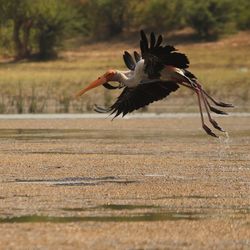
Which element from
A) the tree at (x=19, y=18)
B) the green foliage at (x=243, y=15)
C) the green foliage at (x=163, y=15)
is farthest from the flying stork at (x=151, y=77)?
the green foliage at (x=163, y=15)

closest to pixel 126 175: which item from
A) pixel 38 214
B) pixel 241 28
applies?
pixel 38 214

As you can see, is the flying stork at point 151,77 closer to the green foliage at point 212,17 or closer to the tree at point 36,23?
the tree at point 36,23

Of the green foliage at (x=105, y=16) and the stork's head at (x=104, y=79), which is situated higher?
the stork's head at (x=104, y=79)

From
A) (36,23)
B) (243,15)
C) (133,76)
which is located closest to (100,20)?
(36,23)

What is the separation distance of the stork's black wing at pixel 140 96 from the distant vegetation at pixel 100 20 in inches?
1295

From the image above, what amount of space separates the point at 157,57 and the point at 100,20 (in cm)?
4048

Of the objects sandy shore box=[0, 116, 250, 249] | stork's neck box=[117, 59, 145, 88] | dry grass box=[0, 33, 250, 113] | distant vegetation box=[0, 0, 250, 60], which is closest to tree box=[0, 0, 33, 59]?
distant vegetation box=[0, 0, 250, 60]

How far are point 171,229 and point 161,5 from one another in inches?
1809

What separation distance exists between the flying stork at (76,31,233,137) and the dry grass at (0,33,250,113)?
12.2m

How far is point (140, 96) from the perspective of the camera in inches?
603

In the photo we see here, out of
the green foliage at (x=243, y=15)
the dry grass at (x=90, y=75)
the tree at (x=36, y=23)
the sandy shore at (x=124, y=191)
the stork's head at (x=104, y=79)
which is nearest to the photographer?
the sandy shore at (x=124, y=191)

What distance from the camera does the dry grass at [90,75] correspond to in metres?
30.2

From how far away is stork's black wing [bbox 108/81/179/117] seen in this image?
1524cm

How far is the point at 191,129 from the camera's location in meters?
22.1
